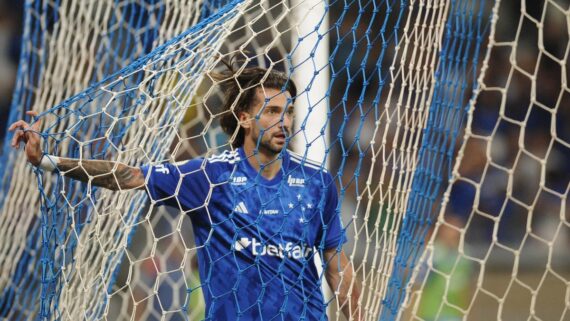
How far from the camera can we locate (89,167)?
2412mm

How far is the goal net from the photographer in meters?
2.43

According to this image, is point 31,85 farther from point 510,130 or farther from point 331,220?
point 510,130

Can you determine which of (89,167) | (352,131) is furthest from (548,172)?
(89,167)

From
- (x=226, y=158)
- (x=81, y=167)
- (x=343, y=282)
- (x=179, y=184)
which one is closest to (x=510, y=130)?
(x=343, y=282)

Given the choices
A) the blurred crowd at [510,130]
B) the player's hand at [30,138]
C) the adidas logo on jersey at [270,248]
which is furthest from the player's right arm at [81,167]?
the blurred crowd at [510,130]

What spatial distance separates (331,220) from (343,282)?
19 cm

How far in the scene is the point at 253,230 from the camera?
246 centimetres

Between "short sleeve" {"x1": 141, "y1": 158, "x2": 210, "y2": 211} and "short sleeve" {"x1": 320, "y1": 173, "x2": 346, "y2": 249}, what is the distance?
0.35 meters

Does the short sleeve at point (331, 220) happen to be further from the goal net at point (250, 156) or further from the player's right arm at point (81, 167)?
the player's right arm at point (81, 167)

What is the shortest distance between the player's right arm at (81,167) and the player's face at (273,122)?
36 centimetres

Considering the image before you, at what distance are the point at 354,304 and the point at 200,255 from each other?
1.54ft

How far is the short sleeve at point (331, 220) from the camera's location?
2535 millimetres

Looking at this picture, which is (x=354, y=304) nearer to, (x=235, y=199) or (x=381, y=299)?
(x=381, y=299)

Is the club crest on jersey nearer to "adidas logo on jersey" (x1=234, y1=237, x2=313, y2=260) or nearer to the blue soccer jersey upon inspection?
the blue soccer jersey
